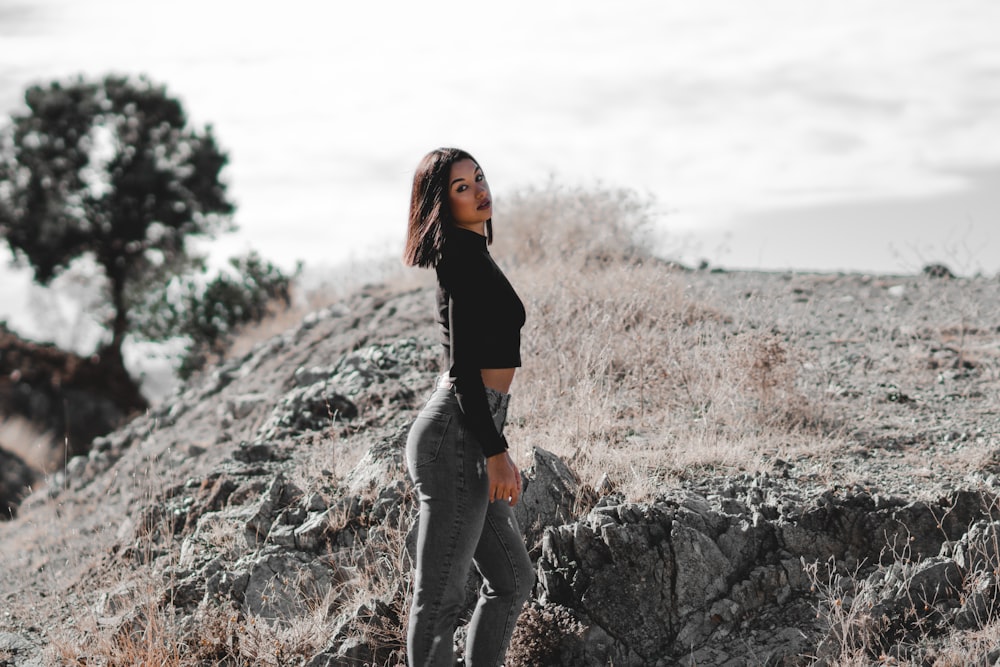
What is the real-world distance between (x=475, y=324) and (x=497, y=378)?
0.21 metres

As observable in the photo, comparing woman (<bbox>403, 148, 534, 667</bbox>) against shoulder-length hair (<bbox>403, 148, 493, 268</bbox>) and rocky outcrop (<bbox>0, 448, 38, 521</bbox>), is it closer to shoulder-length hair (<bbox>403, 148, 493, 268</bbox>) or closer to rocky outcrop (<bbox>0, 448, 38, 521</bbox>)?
shoulder-length hair (<bbox>403, 148, 493, 268</bbox>)

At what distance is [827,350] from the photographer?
24.1 ft

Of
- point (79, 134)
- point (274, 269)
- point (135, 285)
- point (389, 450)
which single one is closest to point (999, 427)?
point (389, 450)

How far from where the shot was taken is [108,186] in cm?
2405

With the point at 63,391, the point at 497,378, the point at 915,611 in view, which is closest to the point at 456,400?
the point at 497,378

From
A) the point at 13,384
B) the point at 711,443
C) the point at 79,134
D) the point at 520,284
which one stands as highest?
the point at 79,134

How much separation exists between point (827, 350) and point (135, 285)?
21038mm

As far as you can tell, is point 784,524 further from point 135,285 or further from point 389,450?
point 135,285

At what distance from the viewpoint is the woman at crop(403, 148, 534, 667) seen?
282cm

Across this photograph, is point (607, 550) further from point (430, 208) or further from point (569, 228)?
point (569, 228)

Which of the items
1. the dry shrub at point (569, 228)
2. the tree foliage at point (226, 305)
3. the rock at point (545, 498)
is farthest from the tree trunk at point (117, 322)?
the rock at point (545, 498)

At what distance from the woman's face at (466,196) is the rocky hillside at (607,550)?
1836 mm

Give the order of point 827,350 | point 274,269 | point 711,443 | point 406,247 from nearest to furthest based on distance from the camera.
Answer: point 406,247, point 711,443, point 827,350, point 274,269

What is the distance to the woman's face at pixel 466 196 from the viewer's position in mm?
2961
